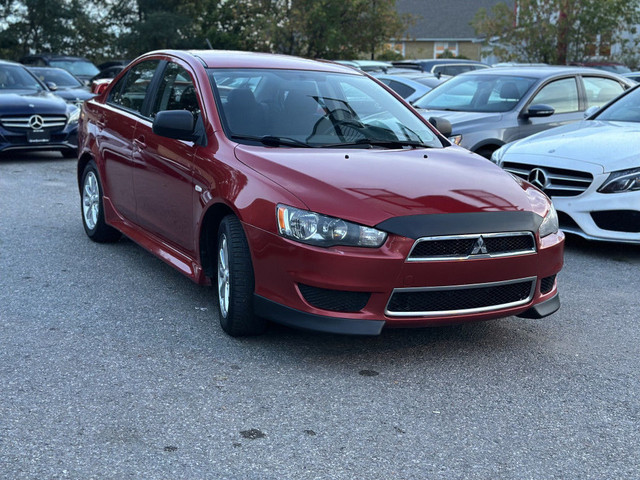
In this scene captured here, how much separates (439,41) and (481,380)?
5710 cm

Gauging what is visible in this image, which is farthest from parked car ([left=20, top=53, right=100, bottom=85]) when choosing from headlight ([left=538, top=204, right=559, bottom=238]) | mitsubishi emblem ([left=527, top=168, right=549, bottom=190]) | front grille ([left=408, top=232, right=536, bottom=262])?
front grille ([left=408, top=232, right=536, bottom=262])

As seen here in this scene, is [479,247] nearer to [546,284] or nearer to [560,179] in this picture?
[546,284]

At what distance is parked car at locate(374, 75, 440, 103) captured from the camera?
45.0 feet

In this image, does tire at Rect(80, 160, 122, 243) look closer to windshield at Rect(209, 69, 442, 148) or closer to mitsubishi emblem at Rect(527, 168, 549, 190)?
windshield at Rect(209, 69, 442, 148)

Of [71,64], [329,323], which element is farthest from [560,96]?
[71,64]

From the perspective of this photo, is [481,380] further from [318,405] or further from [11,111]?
[11,111]

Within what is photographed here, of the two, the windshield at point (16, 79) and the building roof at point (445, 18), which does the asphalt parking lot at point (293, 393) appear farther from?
the building roof at point (445, 18)

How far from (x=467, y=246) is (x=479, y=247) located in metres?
0.07

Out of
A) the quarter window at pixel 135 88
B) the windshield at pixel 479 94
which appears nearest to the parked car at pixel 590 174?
the windshield at pixel 479 94

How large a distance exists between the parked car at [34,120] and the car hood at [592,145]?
6.96 metres

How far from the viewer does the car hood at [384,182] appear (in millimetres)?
4445

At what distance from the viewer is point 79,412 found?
12.7 ft

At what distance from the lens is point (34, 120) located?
40.3 ft

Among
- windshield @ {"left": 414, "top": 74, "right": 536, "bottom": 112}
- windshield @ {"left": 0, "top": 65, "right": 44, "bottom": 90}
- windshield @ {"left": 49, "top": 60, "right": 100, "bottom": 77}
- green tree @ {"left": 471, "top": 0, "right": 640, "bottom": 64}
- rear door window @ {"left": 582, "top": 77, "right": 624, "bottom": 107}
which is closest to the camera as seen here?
windshield @ {"left": 414, "top": 74, "right": 536, "bottom": 112}
